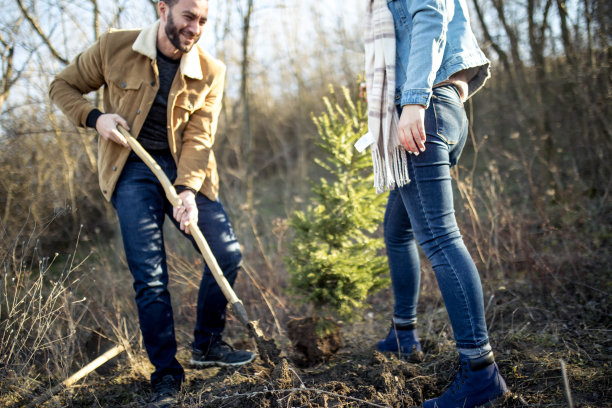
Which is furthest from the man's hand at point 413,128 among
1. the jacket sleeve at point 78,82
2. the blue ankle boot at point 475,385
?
the jacket sleeve at point 78,82

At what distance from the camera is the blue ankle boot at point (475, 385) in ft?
6.34

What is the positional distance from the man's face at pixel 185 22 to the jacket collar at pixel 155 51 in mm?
90

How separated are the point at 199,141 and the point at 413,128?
4.92 feet

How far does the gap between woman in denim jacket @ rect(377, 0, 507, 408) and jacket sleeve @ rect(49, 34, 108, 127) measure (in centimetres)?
181

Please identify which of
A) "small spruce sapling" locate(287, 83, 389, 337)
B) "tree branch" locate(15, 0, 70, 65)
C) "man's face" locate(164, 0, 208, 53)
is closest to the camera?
"man's face" locate(164, 0, 208, 53)

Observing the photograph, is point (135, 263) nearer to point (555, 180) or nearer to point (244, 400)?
point (244, 400)

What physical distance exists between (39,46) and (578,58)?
22.2 ft

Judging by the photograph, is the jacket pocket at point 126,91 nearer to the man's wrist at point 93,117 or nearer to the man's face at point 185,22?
the man's wrist at point 93,117

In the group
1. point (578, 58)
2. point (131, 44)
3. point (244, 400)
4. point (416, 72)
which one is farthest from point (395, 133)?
point (578, 58)

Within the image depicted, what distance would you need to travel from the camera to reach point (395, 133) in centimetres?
216

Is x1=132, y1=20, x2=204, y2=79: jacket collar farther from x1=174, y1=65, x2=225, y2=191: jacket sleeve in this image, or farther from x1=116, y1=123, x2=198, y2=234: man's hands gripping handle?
x1=116, y1=123, x2=198, y2=234: man's hands gripping handle

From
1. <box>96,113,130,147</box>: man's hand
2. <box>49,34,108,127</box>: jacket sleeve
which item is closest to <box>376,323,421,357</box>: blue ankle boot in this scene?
<box>96,113,130,147</box>: man's hand

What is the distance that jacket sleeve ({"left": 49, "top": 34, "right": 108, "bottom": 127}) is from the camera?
8.85 feet

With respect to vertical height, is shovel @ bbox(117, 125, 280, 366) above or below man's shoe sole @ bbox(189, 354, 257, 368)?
above
